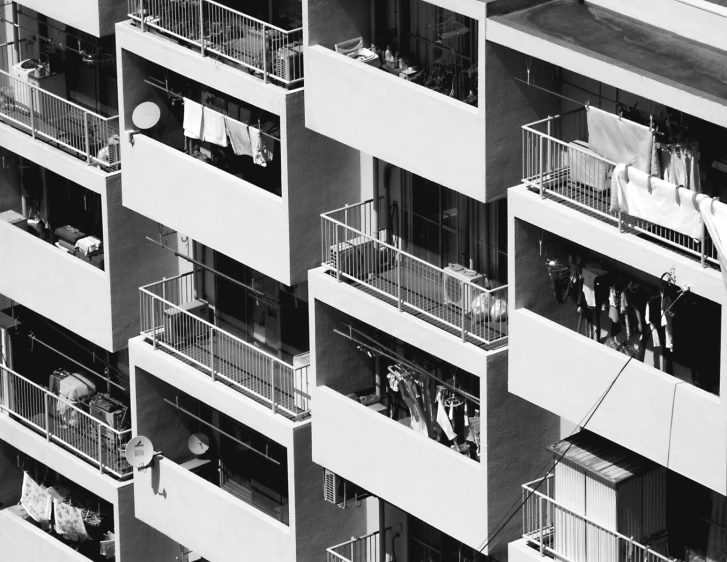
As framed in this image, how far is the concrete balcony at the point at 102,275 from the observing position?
46.7 meters

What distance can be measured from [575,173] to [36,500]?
18.0 metres

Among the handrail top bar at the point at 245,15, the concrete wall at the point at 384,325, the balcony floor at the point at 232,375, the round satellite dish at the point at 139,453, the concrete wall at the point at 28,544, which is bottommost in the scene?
the concrete wall at the point at 28,544

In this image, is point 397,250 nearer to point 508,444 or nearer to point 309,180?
point 309,180

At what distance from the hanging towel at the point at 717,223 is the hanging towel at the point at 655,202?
1.07 feet

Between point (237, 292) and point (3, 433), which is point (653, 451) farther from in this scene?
point (3, 433)

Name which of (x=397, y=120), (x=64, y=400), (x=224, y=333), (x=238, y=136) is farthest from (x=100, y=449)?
(x=397, y=120)

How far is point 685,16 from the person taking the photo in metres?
36.2

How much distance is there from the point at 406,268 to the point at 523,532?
4884 mm

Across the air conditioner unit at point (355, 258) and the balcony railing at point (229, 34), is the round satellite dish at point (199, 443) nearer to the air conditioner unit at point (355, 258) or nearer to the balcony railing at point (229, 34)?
the air conditioner unit at point (355, 258)

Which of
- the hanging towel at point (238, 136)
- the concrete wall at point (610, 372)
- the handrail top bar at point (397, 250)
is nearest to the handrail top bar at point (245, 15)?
the hanging towel at point (238, 136)

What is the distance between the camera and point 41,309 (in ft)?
160

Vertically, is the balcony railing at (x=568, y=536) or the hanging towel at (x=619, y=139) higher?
the hanging towel at (x=619, y=139)

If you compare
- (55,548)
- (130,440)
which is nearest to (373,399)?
(130,440)

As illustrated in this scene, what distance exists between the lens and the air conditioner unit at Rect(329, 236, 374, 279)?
41.8 meters
